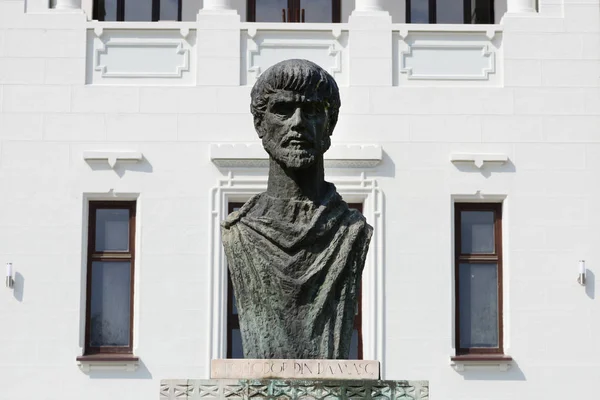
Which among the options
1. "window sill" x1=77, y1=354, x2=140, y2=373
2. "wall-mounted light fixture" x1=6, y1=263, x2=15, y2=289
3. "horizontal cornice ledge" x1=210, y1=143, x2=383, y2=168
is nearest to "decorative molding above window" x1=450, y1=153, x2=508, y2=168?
"horizontal cornice ledge" x1=210, y1=143, x2=383, y2=168

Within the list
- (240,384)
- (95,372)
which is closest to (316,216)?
(240,384)

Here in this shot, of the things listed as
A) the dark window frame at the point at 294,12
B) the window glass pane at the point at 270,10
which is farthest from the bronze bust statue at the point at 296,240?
the window glass pane at the point at 270,10

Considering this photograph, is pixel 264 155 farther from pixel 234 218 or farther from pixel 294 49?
pixel 234 218

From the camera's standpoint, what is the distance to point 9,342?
2766cm

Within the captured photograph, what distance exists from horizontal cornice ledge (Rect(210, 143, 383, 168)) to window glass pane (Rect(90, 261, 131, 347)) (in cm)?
214

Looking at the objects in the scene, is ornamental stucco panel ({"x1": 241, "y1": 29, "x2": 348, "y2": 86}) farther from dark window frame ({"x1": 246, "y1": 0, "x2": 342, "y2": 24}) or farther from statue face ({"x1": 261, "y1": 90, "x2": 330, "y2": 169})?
statue face ({"x1": 261, "y1": 90, "x2": 330, "y2": 169})

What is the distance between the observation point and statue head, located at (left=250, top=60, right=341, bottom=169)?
502 inches

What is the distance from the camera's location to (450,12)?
30.3m

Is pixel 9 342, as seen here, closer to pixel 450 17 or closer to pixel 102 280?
pixel 102 280

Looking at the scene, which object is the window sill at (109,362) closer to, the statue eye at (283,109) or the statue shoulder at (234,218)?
the statue shoulder at (234,218)

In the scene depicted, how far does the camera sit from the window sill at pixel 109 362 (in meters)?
27.4

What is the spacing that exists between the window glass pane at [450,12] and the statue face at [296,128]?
17643 millimetres

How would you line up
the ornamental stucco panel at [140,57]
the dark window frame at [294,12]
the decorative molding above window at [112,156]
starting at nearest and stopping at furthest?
the decorative molding above window at [112,156] → the ornamental stucco panel at [140,57] → the dark window frame at [294,12]

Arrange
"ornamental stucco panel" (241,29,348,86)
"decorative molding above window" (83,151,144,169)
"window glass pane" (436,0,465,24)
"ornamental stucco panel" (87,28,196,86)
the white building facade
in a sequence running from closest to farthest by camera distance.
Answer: the white building facade, "decorative molding above window" (83,151,144,169), "ornamental stucco panel" (241,29,348,86), "ornamental stucco panel" (87,28,196,86), "window glass pane" (436,0,465,24)
